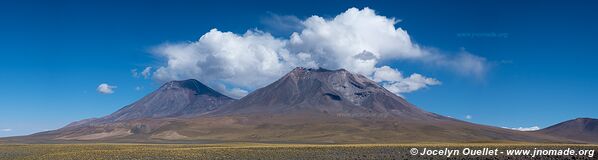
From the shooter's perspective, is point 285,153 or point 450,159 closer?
point 450,159

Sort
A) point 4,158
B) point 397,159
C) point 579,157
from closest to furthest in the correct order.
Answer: point 579,157 → point 397,159 → point 4,158

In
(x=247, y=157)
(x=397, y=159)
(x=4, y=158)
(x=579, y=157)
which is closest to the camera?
(x=579, y=157)

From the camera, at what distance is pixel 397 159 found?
3054 inches

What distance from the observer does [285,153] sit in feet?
302

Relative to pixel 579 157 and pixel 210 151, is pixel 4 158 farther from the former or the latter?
pixel 579 157

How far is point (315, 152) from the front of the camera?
309ft

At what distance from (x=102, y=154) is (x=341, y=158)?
3321 centimetres

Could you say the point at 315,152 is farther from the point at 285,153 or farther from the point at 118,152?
the point at 118,152

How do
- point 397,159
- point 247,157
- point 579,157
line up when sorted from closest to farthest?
1. point 579,157
2. point 397,159
3. point 247,157

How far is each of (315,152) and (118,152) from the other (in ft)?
95.1

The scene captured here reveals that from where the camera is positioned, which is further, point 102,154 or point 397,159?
point 102,154

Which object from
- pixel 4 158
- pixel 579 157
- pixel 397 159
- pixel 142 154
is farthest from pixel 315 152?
pixel 4 158

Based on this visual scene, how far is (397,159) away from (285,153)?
2027 cm

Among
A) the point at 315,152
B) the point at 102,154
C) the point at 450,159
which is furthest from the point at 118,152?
the point at 450,159
